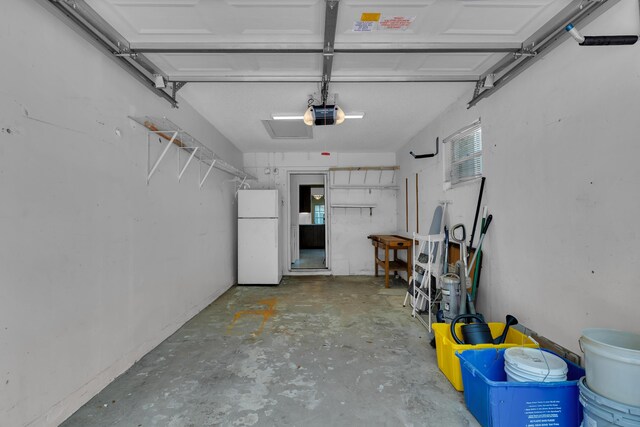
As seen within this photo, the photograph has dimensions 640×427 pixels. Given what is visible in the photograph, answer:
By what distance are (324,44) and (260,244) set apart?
3.72 meters

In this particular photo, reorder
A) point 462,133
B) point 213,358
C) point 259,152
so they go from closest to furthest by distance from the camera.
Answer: point 213,358
point 462,133
point 259,152

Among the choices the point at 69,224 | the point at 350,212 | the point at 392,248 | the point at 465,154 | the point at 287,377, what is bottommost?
the point at 287,377

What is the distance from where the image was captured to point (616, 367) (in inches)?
49.1

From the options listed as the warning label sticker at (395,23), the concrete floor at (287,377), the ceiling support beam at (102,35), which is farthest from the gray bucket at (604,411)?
the ceiling support beam at (102,35)

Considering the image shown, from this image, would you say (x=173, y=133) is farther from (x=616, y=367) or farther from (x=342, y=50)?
(x=616, y=367)

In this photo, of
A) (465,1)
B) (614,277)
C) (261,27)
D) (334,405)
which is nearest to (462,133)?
(465,1)

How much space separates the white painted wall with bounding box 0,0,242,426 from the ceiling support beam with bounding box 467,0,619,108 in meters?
3.08

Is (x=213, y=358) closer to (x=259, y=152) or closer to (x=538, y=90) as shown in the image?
(x=538, y=90)

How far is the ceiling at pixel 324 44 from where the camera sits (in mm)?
1765

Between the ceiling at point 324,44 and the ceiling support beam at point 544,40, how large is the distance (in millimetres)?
43

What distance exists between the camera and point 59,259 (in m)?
1.71

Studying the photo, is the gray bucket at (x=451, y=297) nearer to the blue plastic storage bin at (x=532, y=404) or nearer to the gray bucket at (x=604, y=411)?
the blue plastic storage bin at (x=532, y=404)

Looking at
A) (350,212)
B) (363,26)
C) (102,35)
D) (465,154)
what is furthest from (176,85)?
(350,212)

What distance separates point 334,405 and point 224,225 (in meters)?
3.48
